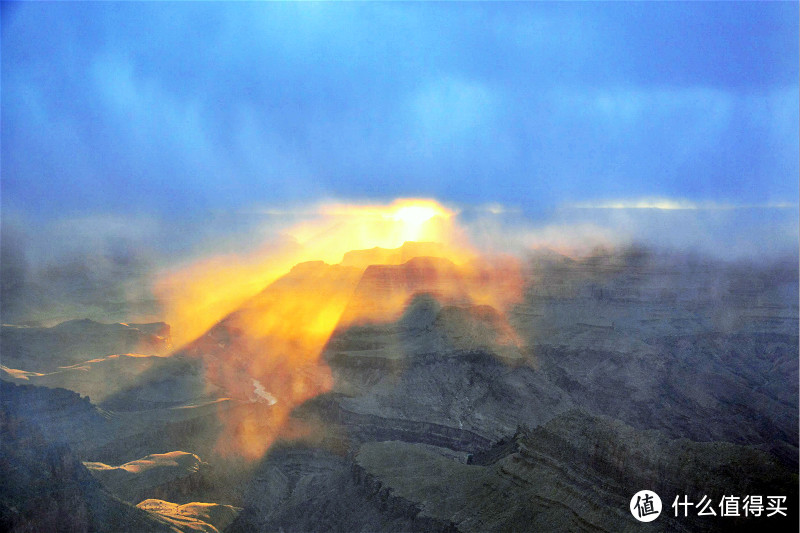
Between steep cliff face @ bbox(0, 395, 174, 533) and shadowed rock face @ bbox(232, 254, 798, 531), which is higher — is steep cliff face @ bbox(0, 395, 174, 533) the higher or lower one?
the lower one

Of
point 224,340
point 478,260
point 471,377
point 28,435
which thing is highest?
point 478,260

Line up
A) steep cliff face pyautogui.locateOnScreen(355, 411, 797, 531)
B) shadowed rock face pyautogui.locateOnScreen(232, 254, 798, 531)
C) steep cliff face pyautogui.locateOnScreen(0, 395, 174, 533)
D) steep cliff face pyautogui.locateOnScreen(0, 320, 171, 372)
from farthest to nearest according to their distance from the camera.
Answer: steep cliff face pyautogui.locateOnScreen(0, 320, 171, 372), shadowed rock face pyautogui.locateOnScreen(232, 254, 798, 531), steep cliff face pyautogui.locateOnScreen(0, 395, 174, 533), steep cliff face pyautogui.locateOnScreen(355, 411, 797, 531)

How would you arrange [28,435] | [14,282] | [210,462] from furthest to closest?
[14,282]
[210,462]
[28,435]

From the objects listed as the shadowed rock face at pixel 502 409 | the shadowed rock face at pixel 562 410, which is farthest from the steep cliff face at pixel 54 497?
the shadowed rock face at pixel 562 410

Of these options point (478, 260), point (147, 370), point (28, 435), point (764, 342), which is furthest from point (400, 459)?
point (478, 260)

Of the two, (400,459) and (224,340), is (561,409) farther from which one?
(224,340)

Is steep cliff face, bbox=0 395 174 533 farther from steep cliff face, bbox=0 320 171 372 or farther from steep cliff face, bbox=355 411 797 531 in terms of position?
steep cliff face, bbox=0 320 171 372

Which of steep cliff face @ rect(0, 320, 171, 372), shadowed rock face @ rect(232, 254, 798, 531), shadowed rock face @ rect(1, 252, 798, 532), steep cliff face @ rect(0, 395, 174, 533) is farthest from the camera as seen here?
steep cliff face @ rect(0, 320, 171, 372)

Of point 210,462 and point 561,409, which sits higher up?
point 561,409

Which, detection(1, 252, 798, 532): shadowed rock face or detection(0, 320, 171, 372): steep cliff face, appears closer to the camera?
detection(1, 252, 798, 532): shadowed rock face

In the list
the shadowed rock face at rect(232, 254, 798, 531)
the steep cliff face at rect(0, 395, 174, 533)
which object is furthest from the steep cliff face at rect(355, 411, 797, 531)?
the steep cliff face at rect(0, 395, 174, 533)

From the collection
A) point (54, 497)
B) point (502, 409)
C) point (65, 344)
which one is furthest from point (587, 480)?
point (65, 344)
